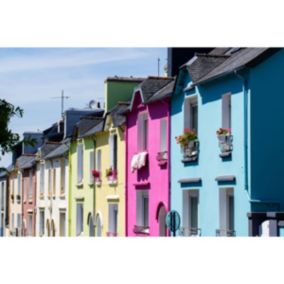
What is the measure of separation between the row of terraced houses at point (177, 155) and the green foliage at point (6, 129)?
1.72m

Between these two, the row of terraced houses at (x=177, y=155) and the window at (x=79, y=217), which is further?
the window at (x=79, y=217)

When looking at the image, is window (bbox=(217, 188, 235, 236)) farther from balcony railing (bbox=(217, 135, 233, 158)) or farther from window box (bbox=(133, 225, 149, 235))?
window box (bbox=(133, 225, 149, 235))

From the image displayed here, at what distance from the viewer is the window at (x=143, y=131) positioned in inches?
299

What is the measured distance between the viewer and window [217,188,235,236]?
675cm

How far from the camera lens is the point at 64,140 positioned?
8500 millimetres

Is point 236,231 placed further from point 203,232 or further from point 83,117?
point 83,117

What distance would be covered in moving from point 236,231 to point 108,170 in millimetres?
1581

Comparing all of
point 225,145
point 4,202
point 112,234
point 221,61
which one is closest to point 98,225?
point 112,234

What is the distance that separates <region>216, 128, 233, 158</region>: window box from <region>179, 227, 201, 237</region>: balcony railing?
2.21 ft

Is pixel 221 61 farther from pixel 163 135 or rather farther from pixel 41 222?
pixel 41 222

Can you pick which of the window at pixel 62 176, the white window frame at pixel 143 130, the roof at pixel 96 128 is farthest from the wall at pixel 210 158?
the window at pixel 62 176

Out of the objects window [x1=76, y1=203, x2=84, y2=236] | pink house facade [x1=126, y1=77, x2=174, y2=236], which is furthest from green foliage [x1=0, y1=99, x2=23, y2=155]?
window [x1=76, y1=203, x2=84, y2=236]

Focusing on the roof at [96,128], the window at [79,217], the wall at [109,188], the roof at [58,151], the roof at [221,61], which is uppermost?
the roof at [221,61]

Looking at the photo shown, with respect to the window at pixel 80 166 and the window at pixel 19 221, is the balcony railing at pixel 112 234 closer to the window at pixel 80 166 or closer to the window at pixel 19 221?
the window at pixel 80 166
